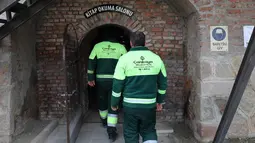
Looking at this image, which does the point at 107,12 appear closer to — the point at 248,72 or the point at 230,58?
the point at 230,58

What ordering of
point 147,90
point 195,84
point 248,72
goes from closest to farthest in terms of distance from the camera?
point 248,72 → point 147,90 → point 195,84

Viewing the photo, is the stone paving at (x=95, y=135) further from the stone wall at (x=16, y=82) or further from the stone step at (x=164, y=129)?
the stone wall at (x=16, y=82)

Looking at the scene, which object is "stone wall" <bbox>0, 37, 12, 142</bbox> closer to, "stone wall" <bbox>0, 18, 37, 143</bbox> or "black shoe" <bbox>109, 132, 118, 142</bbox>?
"stone wall" <bbox>0, 18, 37, 143</bbox>

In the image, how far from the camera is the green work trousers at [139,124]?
3.55 m

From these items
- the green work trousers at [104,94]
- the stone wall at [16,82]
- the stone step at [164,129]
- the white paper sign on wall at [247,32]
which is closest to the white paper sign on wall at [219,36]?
the white paper sign on wall at [247,32]

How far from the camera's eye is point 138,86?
349 centimetres


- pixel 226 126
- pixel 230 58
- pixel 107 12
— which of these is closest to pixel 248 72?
pixel 226 126

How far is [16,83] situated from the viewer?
4391 millimetres

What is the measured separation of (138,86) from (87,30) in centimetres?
252

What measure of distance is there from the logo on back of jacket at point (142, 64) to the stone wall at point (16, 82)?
2280mm

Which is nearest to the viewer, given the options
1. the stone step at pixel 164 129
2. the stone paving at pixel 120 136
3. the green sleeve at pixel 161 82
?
the green sleeve at pixel 161 82

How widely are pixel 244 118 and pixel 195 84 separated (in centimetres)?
107

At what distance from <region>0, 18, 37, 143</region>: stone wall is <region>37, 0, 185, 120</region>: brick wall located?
333 millimetres

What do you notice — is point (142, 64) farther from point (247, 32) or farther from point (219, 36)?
point (247, 32)
